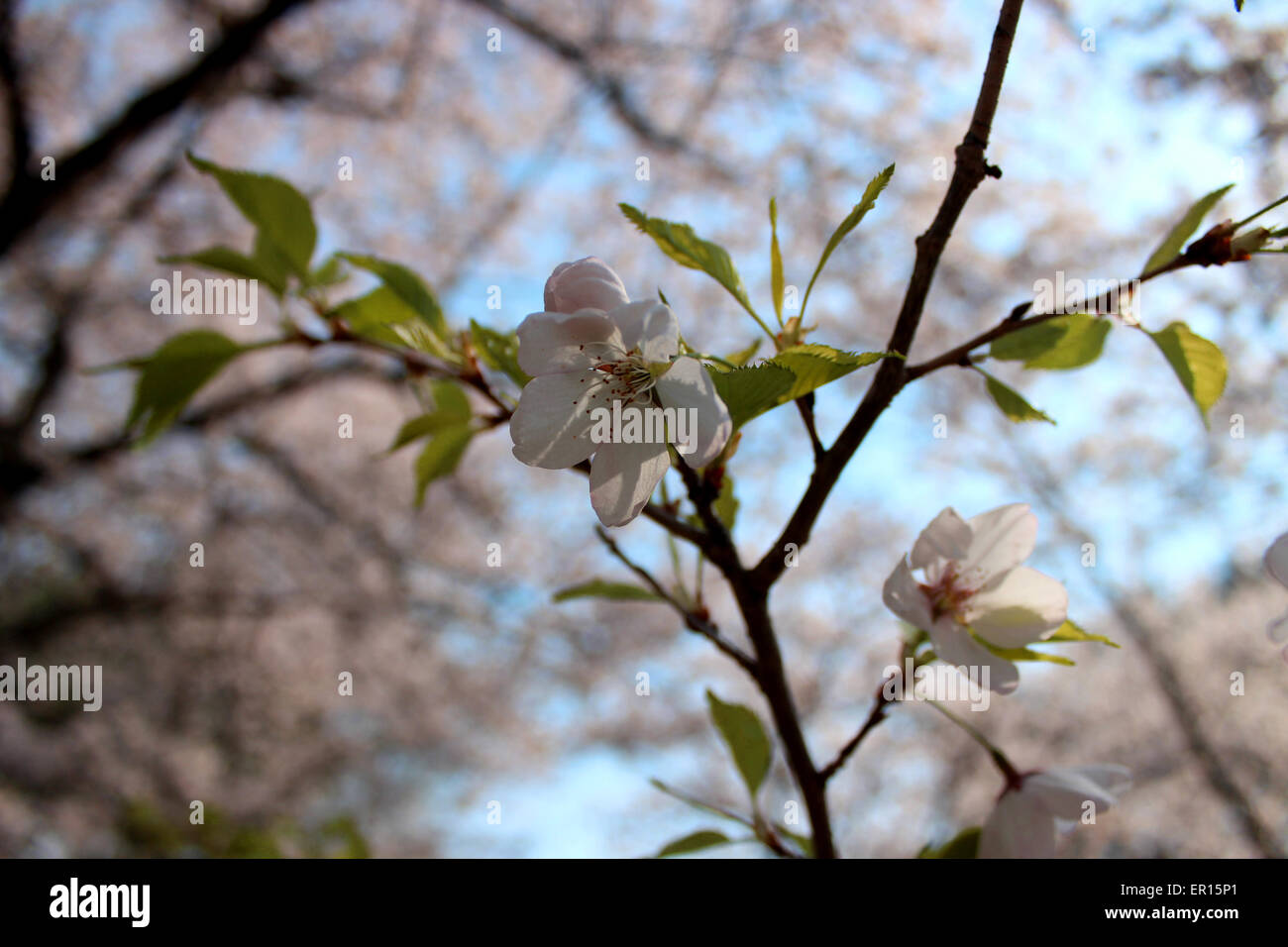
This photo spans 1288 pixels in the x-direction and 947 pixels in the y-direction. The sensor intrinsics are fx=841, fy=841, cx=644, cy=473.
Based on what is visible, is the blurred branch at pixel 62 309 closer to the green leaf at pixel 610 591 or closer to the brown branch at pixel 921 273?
the green leaf at pixel 610 591

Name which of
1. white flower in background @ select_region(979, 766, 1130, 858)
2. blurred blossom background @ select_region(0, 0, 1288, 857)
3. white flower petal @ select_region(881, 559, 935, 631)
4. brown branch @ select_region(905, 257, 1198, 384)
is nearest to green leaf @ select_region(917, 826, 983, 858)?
Result: white flower in background @ select_region(979, 766, 1130, 858)

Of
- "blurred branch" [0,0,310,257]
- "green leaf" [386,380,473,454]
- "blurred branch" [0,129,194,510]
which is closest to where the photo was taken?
"green leaf" [386,380,473,454]

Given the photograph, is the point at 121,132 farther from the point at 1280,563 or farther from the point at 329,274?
the point at 1280,563

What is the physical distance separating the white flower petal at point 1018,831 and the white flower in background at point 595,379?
0.23m

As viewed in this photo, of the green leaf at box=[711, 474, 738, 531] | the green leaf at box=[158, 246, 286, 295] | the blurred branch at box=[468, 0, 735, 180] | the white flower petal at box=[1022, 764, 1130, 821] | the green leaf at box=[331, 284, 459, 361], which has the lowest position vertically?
the white flower petal at box=[1022, 764, 1130, 821]

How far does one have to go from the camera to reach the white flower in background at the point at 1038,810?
14.3 inches

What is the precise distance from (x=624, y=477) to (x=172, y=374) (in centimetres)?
34

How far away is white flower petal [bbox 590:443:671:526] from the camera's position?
28 centimetres

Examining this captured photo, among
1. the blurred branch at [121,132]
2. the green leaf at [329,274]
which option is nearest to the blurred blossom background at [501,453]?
the blurred branch at [121,132]

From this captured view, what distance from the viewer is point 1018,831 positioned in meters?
0.37

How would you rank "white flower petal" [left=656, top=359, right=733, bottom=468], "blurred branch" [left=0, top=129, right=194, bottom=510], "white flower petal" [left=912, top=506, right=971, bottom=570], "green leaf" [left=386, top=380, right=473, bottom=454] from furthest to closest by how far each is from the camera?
"blurred branch" [left=0, top=129, right=194, bottom=510] < "green leaf" [left=386, top=380, right=473, bottom=454] < "white flower petal" [left=912, top=506, right=971, bottom=570] < "white flower petal" [left=656, top=359, right=733, bottom=468]

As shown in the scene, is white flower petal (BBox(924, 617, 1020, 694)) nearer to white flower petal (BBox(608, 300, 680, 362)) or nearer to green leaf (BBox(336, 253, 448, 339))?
white flower petal (BBox(608, 300, 680, 362))

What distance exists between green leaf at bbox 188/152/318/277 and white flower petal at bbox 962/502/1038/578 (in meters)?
Result: 0.41
